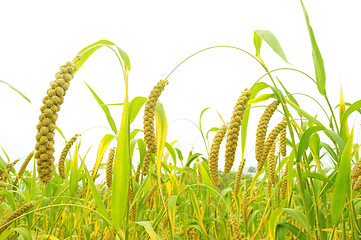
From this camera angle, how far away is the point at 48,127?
785 millimetres

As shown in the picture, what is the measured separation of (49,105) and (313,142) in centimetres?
123

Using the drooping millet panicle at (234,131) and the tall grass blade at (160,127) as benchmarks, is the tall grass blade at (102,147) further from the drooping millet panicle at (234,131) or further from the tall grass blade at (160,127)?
the drooping millet panicle at (234,131)

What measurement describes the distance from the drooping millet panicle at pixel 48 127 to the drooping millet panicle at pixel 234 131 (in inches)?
21.4

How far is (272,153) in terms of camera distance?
1681mm

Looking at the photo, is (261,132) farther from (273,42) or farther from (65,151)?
(65,151)

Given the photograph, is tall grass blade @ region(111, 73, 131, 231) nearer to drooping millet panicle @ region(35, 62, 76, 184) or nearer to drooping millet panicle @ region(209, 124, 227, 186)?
drooping millet panicle @ region(35, 62, 76, 184)

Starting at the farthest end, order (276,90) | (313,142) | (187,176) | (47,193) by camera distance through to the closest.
A: (187,176) < (47,193) < (313,142) < (276,90)

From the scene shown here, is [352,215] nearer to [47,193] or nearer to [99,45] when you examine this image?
[99,45]

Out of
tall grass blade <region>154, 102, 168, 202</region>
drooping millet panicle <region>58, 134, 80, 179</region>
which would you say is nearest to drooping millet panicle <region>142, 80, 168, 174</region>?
tall grass blade <region>154, 102, 168, 202</region>

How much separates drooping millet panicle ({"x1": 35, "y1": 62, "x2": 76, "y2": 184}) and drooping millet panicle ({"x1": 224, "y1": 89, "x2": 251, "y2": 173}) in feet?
1.78

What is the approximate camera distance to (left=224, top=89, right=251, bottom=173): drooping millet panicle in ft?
3.63

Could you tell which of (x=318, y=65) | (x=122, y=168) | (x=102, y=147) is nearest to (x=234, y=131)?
(x=122, y=168)

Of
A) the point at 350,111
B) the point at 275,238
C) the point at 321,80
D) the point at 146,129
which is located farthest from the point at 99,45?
the point at 275,238

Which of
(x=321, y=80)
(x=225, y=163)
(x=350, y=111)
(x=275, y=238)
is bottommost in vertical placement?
(x=275, y=238)
